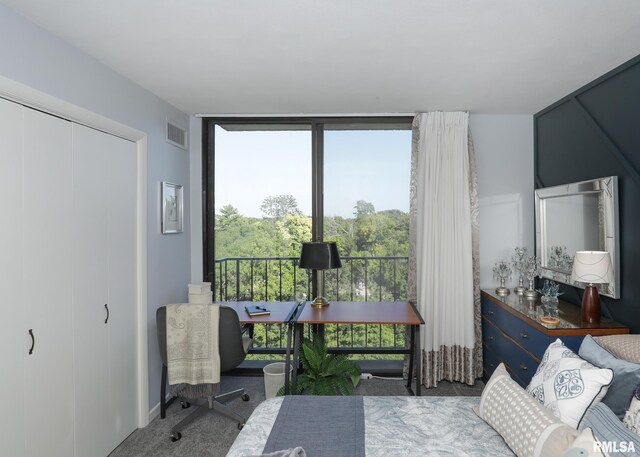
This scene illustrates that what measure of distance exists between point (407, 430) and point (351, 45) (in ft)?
6.69

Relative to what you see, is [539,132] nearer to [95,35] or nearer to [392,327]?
[392,327]

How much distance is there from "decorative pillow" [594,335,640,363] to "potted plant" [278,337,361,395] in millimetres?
1813

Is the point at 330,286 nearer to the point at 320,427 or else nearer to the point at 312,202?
the point at 312,202

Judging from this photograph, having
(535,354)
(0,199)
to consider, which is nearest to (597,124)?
(535,354)

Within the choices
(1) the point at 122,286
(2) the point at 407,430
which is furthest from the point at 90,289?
(2) the point at 407,430

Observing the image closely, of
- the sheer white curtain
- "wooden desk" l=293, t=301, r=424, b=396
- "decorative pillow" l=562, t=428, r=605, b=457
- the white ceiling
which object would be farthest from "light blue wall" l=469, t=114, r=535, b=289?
"decorative pillow" l=562, t=428, r=605, b=457

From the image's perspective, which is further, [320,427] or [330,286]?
[330,286]

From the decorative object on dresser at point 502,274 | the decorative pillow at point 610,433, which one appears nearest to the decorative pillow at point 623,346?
the decorative pillow at point 610,433

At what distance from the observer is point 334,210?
3916mm

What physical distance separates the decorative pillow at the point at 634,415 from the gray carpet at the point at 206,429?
208cm

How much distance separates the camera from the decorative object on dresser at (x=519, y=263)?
3.57 m

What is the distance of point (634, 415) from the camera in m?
A: 1.49

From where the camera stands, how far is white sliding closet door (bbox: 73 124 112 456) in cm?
235

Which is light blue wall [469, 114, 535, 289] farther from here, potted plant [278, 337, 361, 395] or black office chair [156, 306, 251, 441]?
black office chair [156, 306, 251, 441]
